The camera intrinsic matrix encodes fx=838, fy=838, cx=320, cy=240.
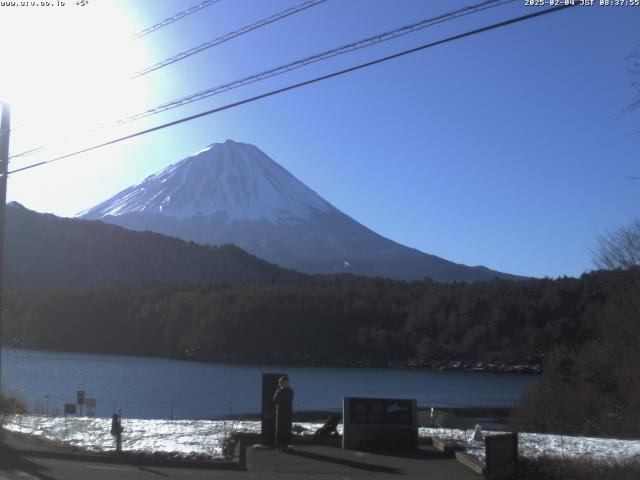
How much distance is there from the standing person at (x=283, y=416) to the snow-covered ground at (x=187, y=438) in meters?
1.12

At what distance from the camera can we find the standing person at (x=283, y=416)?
46.9 feet

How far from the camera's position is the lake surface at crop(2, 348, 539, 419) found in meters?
37.2

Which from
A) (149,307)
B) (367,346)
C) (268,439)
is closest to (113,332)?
(149,307)

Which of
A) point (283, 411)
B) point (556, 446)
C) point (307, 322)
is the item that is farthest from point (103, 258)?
point (556, 446)

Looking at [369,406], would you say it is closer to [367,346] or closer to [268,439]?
[268,439]

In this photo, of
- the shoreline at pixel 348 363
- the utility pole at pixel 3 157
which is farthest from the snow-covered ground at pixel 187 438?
the shoreline at pixel 348 363

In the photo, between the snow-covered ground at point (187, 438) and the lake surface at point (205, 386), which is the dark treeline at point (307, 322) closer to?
the lake surface at point (205, 386)

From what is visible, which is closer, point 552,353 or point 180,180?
point 552,353

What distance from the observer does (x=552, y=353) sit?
38750 millimetres

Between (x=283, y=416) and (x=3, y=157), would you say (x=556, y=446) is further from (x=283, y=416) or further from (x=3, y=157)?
(x=3, y=157)

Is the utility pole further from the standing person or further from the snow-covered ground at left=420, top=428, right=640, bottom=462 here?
the snow-covered ground at left=420, top=428, right=640, bottom=462

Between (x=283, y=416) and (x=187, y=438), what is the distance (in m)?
2.88

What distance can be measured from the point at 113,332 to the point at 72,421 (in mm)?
66890

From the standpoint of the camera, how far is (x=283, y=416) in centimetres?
1427
